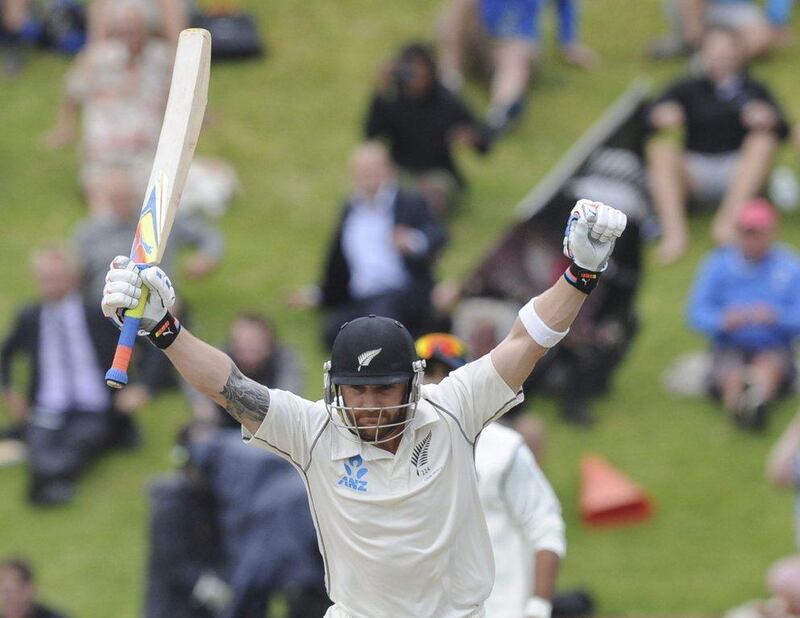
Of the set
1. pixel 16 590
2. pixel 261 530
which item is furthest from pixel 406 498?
pixel 16 590

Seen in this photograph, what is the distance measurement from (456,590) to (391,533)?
11.9 inches

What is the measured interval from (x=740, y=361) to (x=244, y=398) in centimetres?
604

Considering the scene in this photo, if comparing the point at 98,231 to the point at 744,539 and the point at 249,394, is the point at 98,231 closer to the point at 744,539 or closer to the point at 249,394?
the point at 744,539

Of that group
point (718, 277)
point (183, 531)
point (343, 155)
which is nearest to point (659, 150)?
point (718, 277)

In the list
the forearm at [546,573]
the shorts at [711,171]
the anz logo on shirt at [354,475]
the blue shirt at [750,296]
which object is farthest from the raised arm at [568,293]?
the shorts at [711,171]

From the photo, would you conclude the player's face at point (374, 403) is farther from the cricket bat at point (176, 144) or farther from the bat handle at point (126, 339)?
the cricket bat at point (176, 144)

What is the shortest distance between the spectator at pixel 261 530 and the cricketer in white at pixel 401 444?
296 cm

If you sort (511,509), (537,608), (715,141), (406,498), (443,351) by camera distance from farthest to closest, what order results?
(715,141)
(443,351)
(511,509)
(537,608)
(406,498)

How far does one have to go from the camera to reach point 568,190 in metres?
11.9

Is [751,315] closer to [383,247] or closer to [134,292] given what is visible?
[383,247]

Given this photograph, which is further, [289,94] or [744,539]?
[289,94]

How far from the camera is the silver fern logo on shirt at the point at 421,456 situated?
17.8ft

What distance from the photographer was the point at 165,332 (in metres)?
5.24

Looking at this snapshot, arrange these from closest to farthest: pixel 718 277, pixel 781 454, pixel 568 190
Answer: pixel 781 454 < pixel 718 277 < pixel 568 190
